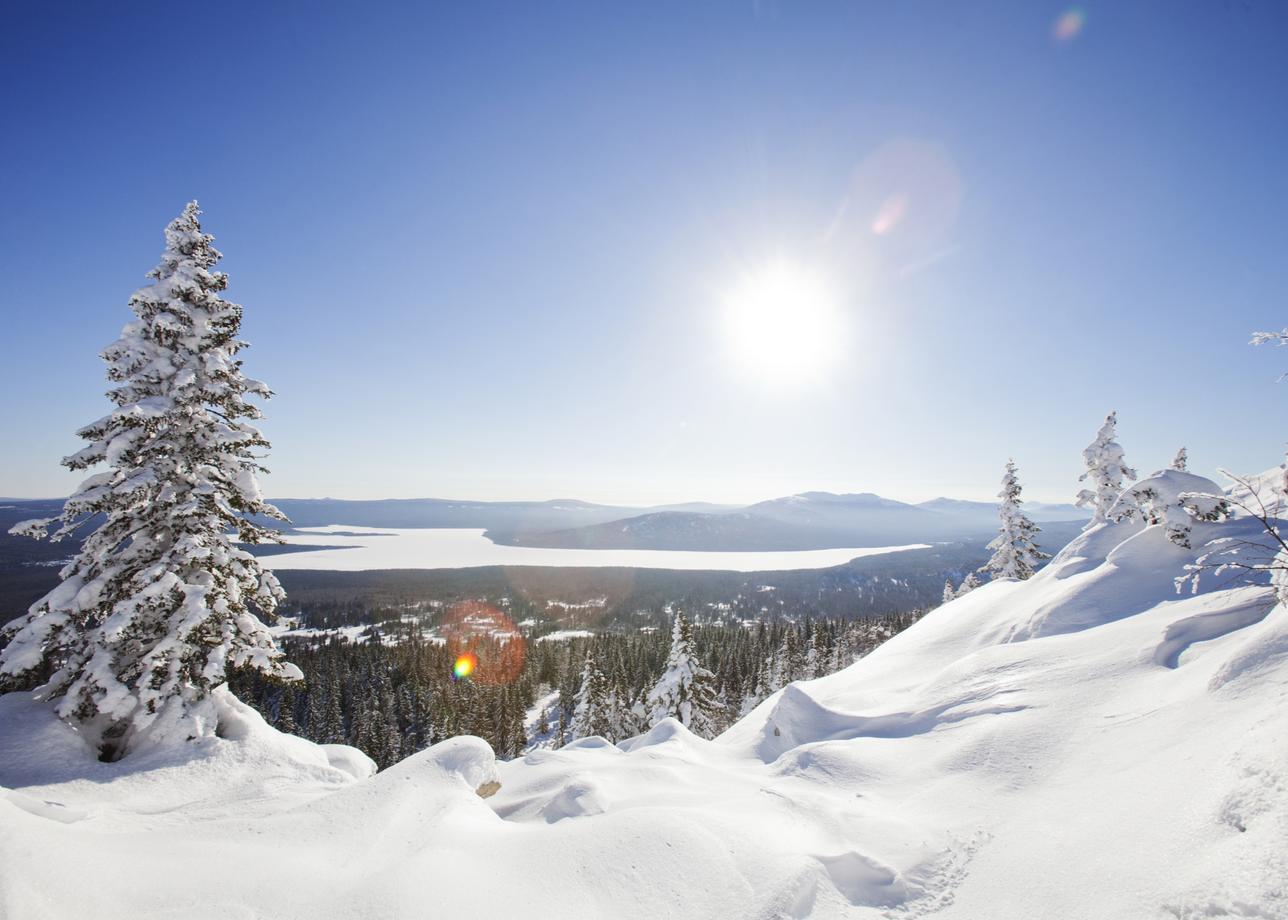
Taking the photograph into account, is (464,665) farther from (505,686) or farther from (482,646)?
(505,686)

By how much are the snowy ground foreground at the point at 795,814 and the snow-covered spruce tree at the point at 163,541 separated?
1.00 m

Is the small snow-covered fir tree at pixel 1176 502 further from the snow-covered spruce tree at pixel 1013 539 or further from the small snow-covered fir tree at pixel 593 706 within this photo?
the small snow-covered fir tree at pixel 593 706

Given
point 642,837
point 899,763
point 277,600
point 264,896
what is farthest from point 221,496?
point 899,763

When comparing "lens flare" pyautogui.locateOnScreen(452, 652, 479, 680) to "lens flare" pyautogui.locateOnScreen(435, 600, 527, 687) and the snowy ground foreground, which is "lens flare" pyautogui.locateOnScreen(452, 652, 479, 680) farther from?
the snowy ground foreground

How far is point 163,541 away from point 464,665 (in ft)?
311

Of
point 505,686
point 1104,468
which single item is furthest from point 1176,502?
point 505,686

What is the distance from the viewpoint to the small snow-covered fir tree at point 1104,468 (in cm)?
2909

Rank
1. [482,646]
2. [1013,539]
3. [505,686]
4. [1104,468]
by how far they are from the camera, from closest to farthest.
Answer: [1104,468] → [1013,539] → [505,686] → [482,646]

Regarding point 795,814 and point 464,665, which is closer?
point 795,814

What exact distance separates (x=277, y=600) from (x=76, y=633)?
3295mm

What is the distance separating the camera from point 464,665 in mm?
95875

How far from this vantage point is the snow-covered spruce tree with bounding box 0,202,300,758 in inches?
399

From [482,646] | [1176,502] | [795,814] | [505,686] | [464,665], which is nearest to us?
[795,814]

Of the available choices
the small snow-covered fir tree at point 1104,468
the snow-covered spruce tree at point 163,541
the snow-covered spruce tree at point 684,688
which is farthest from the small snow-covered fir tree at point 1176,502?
the snow-covered spruce tree at point 684,688
